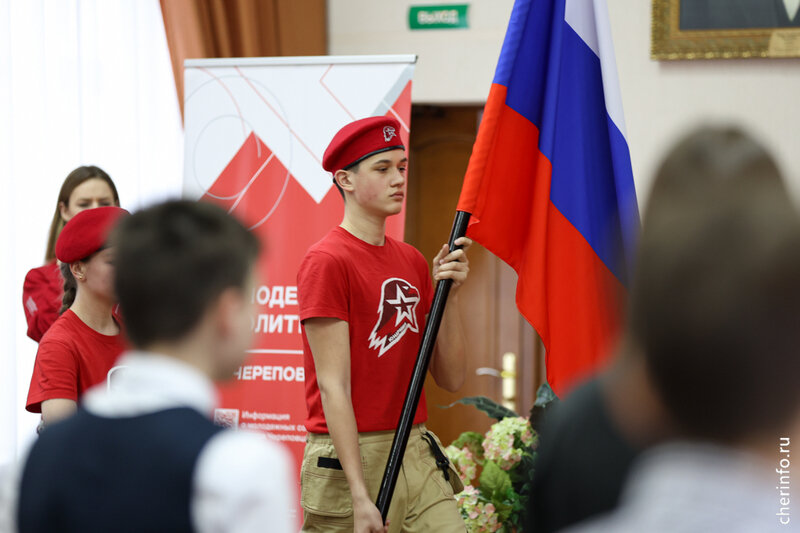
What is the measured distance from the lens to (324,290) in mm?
1852

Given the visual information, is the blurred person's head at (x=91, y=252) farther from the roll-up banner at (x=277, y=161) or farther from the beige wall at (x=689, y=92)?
the beige wall at (x=689, y=92)

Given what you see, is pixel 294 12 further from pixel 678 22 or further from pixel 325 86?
pixel 678 22

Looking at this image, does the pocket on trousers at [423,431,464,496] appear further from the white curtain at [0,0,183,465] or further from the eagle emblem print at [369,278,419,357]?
the white curtain at [0,0,183,465]

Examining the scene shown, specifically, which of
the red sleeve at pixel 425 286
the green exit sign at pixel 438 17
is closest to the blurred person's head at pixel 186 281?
the red sleeve at pixel 425 286

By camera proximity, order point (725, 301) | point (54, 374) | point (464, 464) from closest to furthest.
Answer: point (725, 301) → point (54, 374) → point (464, 464)

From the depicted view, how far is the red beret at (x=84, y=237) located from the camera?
180 cm

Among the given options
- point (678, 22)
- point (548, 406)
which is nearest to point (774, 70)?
point (678, 22)

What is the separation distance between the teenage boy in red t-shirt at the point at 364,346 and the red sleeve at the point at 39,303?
962 mm

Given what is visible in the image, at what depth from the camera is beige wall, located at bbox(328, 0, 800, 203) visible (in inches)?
144

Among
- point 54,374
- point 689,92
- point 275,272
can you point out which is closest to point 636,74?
point 689,92

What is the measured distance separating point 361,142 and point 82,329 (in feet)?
2.53

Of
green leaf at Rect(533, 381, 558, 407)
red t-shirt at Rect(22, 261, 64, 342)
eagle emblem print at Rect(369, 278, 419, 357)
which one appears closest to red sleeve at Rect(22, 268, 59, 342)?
red t-shirt at Rect(22, 261, 64, 342)

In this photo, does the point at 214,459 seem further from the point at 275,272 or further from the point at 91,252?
the point at 275,272

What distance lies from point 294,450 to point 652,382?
2518mm
